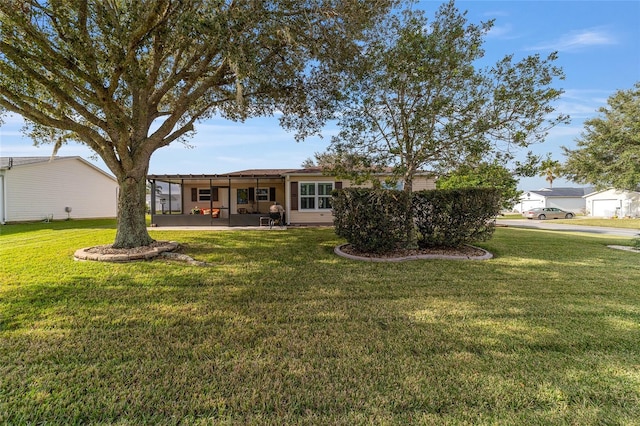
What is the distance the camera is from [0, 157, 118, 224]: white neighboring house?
16406 millimetres

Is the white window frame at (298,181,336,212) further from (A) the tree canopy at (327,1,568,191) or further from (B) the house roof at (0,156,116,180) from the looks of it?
(B) the house roof at (0,156,116,180)

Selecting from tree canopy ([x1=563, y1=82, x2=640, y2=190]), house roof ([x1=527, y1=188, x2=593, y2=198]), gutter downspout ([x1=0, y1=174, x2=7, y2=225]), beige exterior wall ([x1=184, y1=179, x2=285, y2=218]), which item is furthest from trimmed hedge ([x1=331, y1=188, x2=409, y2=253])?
house roof ([x1=527, y1=188, x2=593, y2=198])

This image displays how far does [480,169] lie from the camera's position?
7266 mm

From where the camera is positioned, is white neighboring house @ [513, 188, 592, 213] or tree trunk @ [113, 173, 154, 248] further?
white neighboring house @ [513, 188, 592, 213]

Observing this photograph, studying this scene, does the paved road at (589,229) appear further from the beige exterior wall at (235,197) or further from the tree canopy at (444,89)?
the beige exterior wall at (235,197)

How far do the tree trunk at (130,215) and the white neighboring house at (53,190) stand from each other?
10330 mm

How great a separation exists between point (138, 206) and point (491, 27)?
9.86 m

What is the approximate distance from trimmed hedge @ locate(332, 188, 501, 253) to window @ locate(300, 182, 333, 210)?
686cm

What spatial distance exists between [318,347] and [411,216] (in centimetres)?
528

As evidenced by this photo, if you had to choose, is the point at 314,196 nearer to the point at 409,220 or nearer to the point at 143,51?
the point at 409,220

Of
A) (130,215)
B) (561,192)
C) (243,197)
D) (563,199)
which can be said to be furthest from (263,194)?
(561,192)

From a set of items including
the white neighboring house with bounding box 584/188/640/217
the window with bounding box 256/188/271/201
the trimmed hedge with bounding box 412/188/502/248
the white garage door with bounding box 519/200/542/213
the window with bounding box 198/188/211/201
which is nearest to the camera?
the trimmed hedge with bounding box 412/188/502/248

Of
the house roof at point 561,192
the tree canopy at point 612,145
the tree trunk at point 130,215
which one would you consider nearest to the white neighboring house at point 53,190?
the tree trunk at point 130,215

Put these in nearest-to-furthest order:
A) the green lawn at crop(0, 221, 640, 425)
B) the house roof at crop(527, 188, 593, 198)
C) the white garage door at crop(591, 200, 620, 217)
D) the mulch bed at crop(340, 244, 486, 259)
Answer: the green lawn at crop(0, 221, 640, 425)
the mulch bed at crop(340, 244, 486, 259)
the white garage door at crop(591, 200, 620, 217)
the house roof at crop(527, 188, 593, 198)
